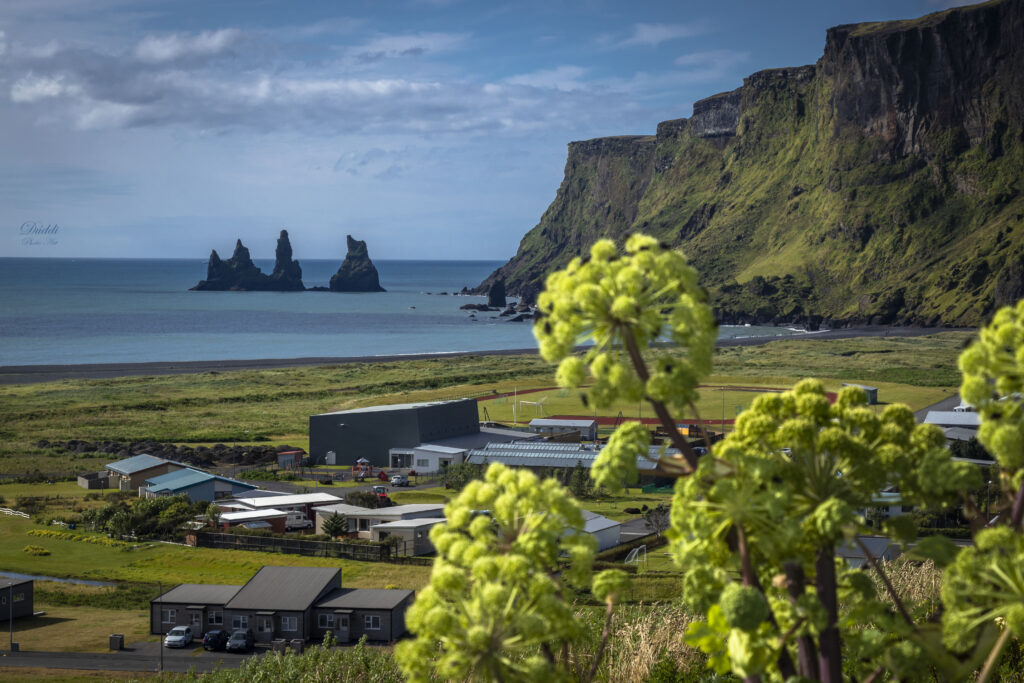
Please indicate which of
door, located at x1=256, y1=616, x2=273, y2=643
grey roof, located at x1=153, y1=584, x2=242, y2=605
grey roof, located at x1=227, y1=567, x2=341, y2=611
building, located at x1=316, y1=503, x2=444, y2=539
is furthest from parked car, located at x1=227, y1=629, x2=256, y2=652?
building, located at x1=316, y1=503, x2=444, y2=539

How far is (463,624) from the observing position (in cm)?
487

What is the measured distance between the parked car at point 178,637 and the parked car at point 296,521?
16.9 m

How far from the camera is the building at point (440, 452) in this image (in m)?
64.8

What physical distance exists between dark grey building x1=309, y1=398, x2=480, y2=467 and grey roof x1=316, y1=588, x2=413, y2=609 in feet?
110

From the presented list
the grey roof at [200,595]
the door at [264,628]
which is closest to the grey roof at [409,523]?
the grey roof at [200,595]

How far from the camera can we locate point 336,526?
47.2m

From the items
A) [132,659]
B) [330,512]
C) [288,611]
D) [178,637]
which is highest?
[330,512]

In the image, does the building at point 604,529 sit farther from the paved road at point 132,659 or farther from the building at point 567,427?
the building at point 567,427

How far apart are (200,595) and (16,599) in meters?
6.41

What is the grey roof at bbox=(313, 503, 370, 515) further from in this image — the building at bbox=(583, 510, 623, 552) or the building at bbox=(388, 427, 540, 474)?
the building at bbox=(388, 427, 540, 474)

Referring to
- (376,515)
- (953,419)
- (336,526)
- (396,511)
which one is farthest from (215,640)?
(953,419)

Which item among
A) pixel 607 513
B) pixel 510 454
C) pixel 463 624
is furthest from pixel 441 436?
pixel 463 624

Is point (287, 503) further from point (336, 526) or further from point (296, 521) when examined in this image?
point (336, 526)

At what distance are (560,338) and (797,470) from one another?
1317 mm
